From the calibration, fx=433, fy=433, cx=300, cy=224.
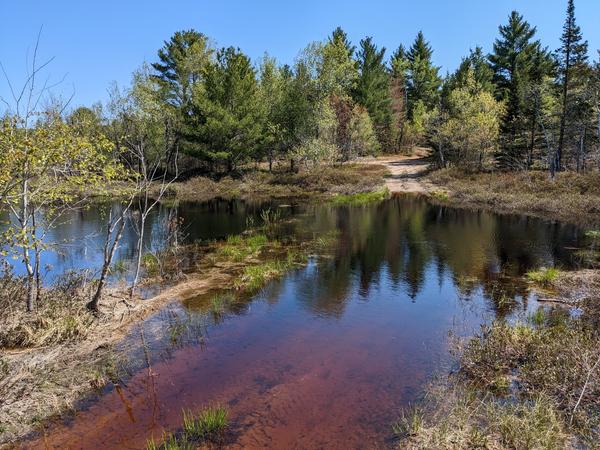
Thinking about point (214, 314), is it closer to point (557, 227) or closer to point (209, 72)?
point (557, 227)

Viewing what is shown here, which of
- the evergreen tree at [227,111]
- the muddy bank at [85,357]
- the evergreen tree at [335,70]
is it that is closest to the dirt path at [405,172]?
the evergreen tree at [335,70]

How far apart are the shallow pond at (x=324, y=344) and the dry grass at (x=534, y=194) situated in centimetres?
1156

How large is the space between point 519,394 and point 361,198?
131 feet

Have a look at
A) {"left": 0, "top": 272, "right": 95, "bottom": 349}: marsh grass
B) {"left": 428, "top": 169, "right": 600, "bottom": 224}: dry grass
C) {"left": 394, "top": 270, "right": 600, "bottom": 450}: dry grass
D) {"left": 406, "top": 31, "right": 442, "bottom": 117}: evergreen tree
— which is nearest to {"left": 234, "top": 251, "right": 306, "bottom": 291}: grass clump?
{"left": 0, "top": 272, "right": 95, "bottom": 349}: marsh grass

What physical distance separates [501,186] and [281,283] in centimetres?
3702

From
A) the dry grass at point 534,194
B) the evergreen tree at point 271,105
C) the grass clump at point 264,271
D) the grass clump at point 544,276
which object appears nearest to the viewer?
the grass clump at point 544,276

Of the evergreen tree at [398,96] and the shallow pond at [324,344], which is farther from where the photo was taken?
the evergreen tree at [398,96]

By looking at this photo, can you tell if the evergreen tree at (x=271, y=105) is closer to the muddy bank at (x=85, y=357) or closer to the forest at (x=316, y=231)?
the forest at (x=316, y=231)

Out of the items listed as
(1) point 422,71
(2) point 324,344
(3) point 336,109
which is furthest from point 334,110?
(2) point 324,344

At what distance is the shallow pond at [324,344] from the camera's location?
1010 cm

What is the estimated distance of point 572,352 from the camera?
1127 centimetres

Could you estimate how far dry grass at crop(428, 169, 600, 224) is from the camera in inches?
1485

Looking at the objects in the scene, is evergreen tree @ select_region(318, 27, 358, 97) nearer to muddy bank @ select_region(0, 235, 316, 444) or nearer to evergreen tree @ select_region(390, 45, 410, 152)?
evergreen tree @ select_region(390, 45, 410, 152)

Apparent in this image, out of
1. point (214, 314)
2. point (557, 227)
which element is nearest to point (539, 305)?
point (214, 314)
